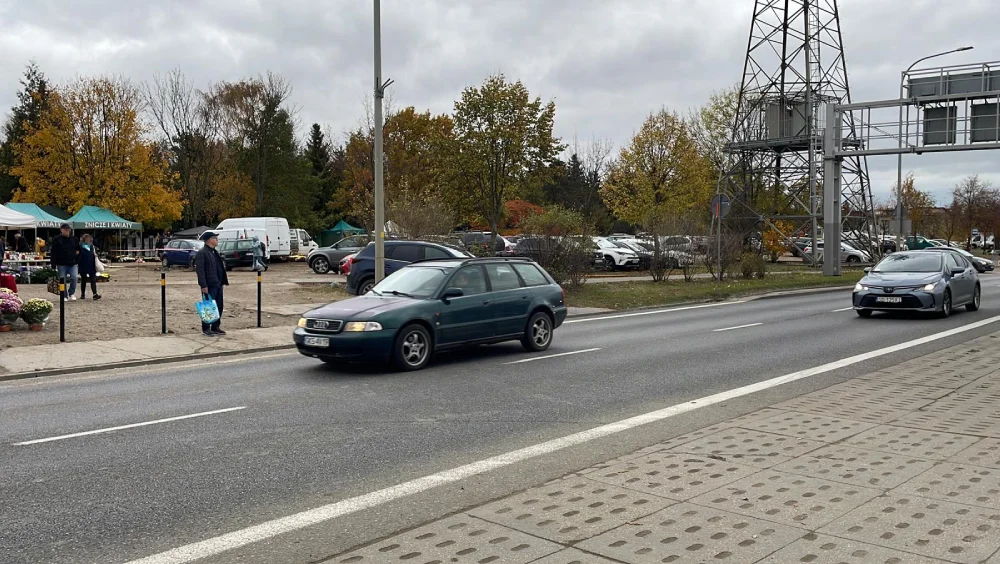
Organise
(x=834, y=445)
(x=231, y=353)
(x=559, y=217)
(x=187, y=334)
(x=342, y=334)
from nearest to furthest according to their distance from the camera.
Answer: (x=834, y=445) → (x=342, y=334) → (x=231, y=353) → (x=187, y=334) → (x=559, y=217)

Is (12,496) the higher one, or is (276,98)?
(276,98)

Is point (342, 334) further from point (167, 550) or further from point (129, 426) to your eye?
point (167, 550)

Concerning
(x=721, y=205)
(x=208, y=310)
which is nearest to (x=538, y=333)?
(x=208, y=310)

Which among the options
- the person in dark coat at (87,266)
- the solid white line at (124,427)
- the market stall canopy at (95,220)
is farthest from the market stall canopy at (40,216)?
the solid white line at (124,427)

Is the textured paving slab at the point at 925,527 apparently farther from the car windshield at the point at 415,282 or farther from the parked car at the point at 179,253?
the parked car at the point at 179,253

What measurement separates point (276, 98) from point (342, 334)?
57798 millimetres

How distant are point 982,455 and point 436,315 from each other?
705 cm

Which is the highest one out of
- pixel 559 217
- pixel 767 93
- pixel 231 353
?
pixel 767 93

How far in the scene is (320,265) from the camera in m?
36.1

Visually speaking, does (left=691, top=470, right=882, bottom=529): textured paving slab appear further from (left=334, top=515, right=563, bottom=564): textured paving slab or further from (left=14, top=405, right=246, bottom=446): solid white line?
(left=14, top=405, right=246, bottom=446): solid white line

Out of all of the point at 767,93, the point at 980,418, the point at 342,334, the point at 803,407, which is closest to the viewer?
the point at 980,418

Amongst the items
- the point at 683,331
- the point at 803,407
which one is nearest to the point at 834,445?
the point at 803,407

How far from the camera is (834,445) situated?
679 centimetres

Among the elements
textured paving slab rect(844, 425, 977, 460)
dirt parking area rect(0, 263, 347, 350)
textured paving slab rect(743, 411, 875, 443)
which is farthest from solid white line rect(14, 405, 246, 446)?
dirt parking area rect(0, 263, 347, 350)
